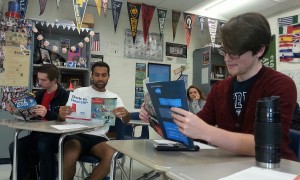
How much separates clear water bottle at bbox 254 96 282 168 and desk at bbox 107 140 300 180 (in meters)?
0.04

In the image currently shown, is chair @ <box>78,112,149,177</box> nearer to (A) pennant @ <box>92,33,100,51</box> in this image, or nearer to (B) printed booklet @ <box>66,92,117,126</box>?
(B) printed booklet @ <box>66,92,117,126</box>

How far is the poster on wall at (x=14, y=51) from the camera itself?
3.72 metres

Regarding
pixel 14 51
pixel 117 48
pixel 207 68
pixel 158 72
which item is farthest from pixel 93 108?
pixel 207 68

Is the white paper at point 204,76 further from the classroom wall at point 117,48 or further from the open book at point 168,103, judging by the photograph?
the open book at point 168,103

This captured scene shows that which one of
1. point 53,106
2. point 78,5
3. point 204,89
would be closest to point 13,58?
point 78,5

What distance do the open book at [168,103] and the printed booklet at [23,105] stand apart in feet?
5.03

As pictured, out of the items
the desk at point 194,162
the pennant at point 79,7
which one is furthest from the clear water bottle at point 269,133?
the pennant at point 79,7

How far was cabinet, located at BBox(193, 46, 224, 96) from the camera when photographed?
16.9 ft

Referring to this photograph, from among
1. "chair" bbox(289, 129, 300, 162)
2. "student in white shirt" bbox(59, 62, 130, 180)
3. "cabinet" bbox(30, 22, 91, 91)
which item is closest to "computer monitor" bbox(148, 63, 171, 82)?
"cabinet" bbox(30, 22, 91, 91)

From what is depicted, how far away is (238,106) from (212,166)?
20.8 inches

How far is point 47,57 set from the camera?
13.1 feet

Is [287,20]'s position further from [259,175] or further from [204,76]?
[259,175]

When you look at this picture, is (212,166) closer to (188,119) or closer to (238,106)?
(188,119)

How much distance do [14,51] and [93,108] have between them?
2.14 m
